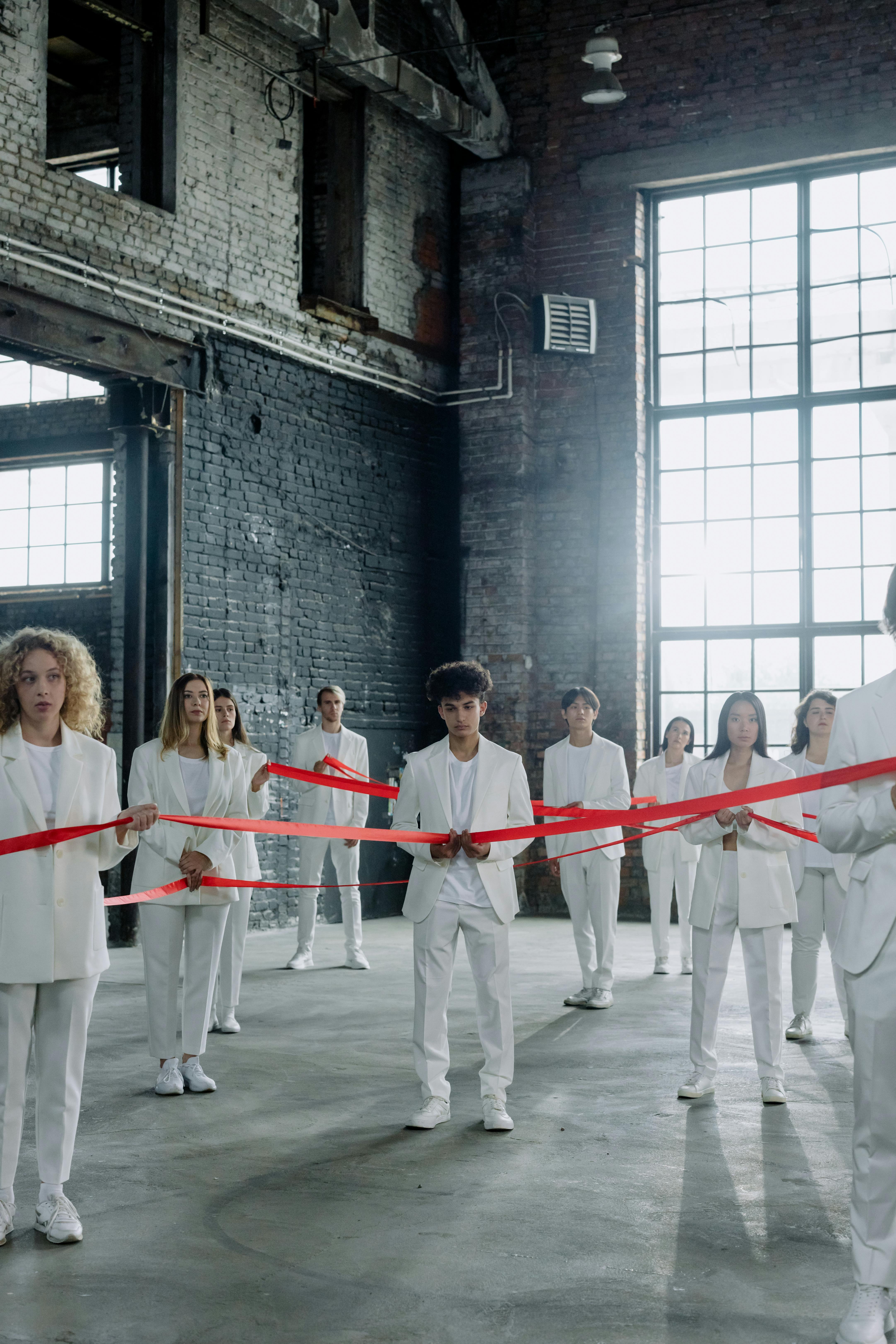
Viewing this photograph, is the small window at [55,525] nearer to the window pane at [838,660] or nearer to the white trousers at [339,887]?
the white trousers at [339,887]

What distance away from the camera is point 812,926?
6242 millimetres

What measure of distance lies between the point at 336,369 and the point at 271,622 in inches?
90.3

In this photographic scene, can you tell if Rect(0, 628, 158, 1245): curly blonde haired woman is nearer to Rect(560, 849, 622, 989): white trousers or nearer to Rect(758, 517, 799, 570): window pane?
Rect(560, 849, 622, 989): white trousers

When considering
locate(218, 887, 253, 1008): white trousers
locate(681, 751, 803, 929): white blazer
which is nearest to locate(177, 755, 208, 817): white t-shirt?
locate(218, 887, 253, 1008): white trousers

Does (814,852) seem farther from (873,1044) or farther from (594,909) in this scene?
(873,1044)

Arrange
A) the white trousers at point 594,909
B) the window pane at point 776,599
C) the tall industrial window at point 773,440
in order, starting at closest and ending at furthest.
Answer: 1. the white trousers at point 594,909
2. the tall industrial window at point 773,440
3. the window pane at point 776,599

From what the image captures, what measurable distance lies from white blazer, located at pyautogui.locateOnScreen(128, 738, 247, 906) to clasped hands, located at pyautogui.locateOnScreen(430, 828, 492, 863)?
1051mm

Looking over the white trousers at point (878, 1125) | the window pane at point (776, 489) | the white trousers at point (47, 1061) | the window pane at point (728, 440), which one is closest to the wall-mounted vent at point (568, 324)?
the window pane at point (728, 440)

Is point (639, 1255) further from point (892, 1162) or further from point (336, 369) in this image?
point (336, 369)

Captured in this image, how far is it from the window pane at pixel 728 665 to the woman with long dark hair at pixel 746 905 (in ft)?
21.7

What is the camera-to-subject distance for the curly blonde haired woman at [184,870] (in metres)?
5.16

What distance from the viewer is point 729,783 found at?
5207 millimetres

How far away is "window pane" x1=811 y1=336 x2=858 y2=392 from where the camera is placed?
37.6ft

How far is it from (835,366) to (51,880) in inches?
381
